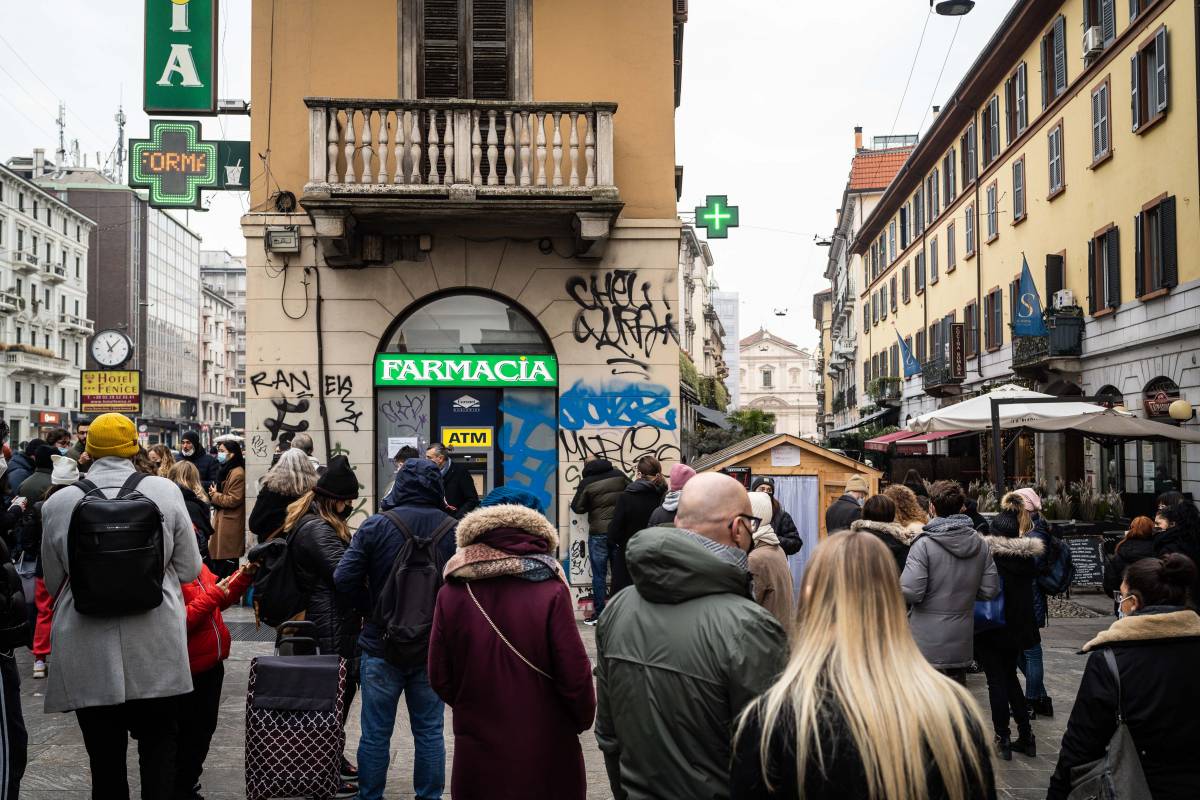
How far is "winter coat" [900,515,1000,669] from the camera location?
22.1ft

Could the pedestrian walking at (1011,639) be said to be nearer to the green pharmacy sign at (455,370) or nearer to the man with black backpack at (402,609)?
the man with black backpack at (402,609)

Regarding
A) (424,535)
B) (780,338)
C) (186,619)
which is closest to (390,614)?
(424,535)

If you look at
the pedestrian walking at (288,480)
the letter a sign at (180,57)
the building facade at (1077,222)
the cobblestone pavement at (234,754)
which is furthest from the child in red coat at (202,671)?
the building facade at (1077,222)

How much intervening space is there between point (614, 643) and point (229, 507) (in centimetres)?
996

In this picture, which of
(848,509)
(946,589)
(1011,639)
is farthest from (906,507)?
(848,509)

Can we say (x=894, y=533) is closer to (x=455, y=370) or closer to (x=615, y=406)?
(x=615, y=406)

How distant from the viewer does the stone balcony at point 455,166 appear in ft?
40.3

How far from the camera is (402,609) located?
5430 millimetres

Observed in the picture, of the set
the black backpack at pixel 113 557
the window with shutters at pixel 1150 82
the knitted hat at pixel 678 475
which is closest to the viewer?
the black backpack at pixel 113 557

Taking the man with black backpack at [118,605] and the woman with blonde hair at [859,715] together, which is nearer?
the woman with blonde hair at [859,715]

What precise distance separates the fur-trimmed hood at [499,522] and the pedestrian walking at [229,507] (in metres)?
8.76

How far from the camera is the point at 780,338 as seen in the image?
142625 mm

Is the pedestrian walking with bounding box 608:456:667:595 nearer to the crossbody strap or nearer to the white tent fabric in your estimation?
the crossbody strap

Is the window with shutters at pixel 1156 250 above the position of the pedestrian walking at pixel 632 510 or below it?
above
